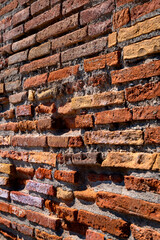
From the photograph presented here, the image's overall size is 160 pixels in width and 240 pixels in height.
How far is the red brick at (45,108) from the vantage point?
1.73m

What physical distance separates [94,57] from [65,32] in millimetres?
321

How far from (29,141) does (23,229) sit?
0.64 meters

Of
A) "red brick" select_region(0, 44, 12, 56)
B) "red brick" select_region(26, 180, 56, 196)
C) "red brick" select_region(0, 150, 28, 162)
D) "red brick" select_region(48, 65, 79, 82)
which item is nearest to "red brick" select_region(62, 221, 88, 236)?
"red brick" select_region(26, 180, 56, 196)

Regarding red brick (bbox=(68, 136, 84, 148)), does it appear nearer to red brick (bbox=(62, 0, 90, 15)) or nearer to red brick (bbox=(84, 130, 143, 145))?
red brick (bbox=(84, 130, 143, 145))

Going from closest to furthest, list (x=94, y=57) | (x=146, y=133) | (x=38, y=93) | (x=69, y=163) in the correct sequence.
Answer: (x=146, y=133) → (x=94, y=57) → (x=69, y=163) → (x=38, y=93)

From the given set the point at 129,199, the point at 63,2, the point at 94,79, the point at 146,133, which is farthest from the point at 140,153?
the point at 63,2

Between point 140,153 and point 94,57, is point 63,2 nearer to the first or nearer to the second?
point 94,57

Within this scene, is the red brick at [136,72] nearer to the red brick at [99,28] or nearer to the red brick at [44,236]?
the red brick at [99,28]

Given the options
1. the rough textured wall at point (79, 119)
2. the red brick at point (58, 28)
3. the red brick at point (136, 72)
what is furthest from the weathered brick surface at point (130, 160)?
the red brick at point (58, 28)

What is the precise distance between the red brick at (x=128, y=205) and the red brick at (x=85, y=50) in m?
0.79

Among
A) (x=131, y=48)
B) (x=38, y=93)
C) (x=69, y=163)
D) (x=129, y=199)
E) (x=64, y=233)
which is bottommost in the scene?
(x=64, y=233)

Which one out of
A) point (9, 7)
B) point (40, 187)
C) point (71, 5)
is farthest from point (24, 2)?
point (40, 187)

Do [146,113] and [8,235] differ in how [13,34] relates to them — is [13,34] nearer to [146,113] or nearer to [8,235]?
[146,113]

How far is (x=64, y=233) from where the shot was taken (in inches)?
64.7
